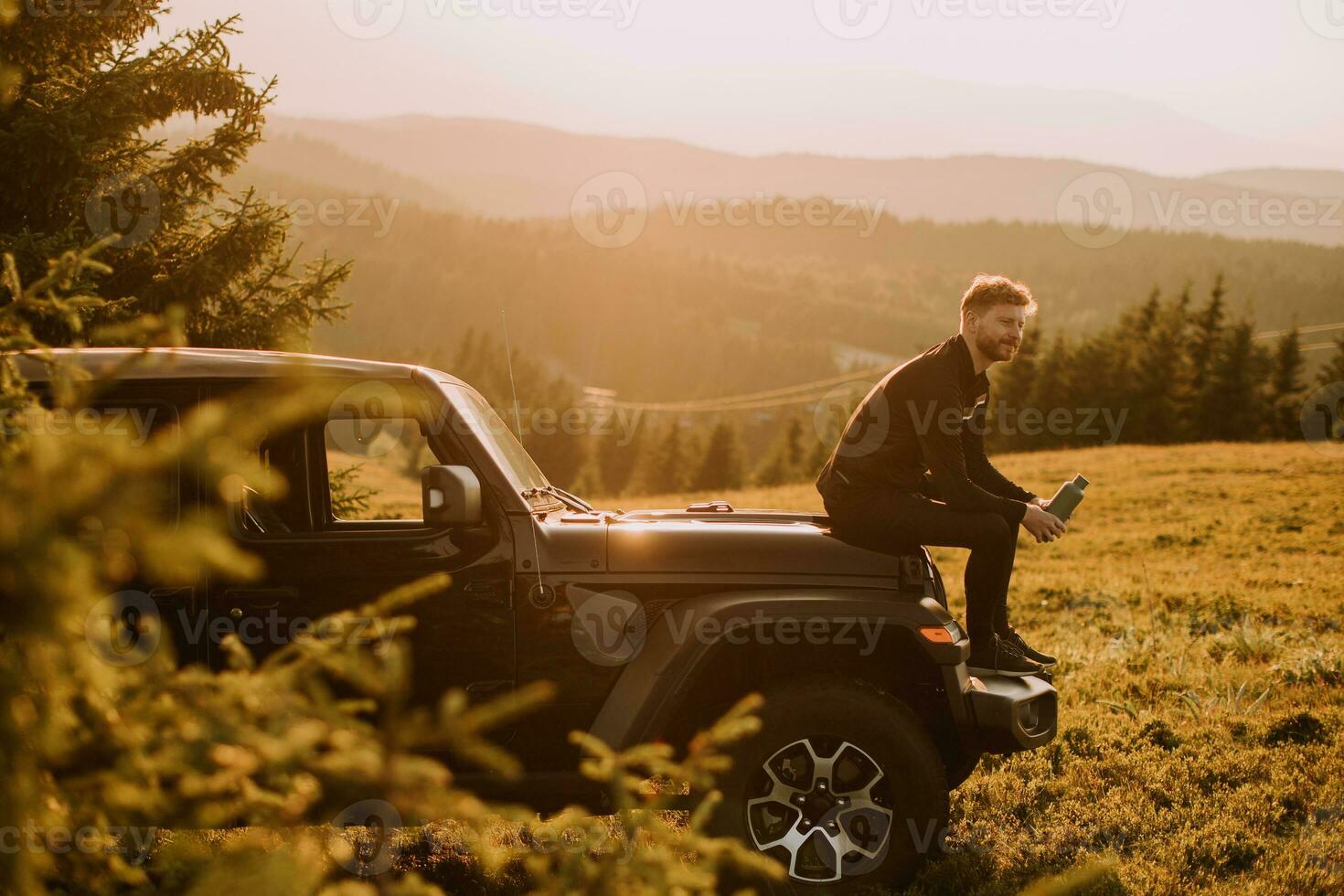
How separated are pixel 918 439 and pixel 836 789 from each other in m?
1.84

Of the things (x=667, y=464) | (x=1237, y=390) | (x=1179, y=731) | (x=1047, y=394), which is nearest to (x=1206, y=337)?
(x=1237, y=390)

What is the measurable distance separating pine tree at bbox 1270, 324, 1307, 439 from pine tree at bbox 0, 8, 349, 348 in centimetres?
5293

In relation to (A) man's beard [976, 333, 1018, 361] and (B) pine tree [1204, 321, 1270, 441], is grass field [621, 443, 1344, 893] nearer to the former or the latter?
(A) man's beard [976, 333, 1018, 361]

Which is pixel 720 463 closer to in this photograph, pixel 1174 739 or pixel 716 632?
pixel 1174 739

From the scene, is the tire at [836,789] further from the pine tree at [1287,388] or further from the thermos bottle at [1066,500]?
the pine tree at [1287,388]

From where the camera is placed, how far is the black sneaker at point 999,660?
475 cm

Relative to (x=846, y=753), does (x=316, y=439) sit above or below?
above

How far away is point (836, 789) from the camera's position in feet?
13.2

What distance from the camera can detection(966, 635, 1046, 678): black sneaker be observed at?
187 inches

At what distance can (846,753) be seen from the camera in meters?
4.05

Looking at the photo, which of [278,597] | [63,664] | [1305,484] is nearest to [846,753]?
[278,597]

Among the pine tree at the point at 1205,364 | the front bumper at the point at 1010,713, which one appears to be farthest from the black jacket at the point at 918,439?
the pine tree at the point at 1205,364

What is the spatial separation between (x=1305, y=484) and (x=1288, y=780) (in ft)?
60.8

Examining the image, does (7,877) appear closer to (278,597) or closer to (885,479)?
(278,597)
